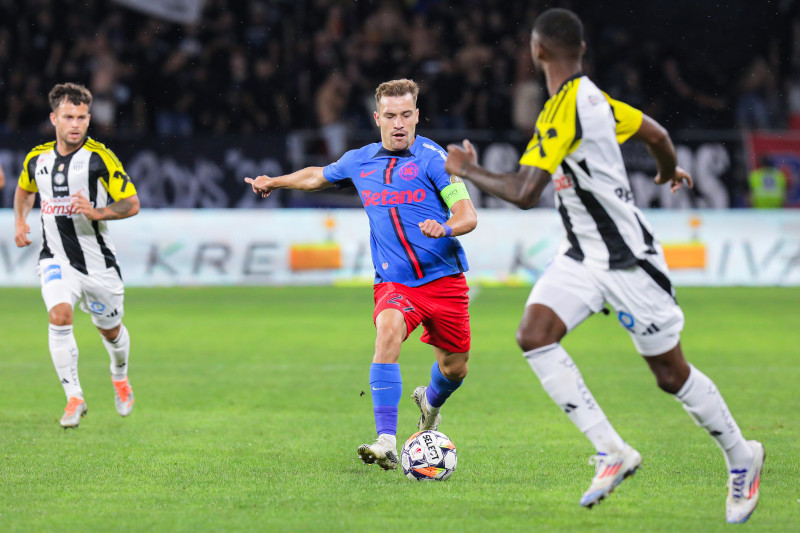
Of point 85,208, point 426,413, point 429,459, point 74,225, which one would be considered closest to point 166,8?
point 74,225

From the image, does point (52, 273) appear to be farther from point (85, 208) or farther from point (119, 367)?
point (119, 367)

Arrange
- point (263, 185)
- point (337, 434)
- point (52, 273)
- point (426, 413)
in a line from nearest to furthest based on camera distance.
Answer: point (263, 185) < point (426, 413) < point (337, 434) < point (52, 273)

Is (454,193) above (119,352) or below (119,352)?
above

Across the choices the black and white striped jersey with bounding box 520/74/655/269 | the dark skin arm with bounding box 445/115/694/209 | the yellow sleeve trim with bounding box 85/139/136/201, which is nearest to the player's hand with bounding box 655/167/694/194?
the dark skin arm with bounding box 445/115/694/209

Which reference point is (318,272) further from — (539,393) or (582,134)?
(582,134)

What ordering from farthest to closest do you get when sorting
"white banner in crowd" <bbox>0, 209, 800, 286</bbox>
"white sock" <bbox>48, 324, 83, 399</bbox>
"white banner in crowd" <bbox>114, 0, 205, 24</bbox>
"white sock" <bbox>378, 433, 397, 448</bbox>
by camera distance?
"white banner in crowd" <bbox>114, 0, 205, 24</bbox> → "white banner in crowd" <bbox>0, 209, 800, 286</bbox> → "white sock" <bbox>48, 324, 83, 399</bbox> → "white sock" <bbox>378, 433, 397, 448</bbox>

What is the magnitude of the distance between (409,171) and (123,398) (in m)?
3.05

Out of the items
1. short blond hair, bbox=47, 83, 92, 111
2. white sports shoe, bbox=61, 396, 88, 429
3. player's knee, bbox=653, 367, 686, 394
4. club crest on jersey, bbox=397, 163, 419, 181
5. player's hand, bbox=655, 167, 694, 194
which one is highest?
short blond hair, bbox=47, 83, 92, 111

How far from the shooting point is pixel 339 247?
18.0m

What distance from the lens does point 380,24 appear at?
22.3 metres

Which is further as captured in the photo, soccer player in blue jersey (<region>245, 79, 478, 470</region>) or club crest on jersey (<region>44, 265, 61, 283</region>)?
club crest on jersey (<region>44, 265, 61, 283</region>)

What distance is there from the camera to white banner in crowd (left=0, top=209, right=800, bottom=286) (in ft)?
57.8

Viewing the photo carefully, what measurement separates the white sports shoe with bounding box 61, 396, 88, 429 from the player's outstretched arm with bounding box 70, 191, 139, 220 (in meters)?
1.31

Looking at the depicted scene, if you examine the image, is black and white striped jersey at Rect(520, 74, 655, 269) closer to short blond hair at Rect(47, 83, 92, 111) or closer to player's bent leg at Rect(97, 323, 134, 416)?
short blond hair at Rect(47, 83, 92, 111)
